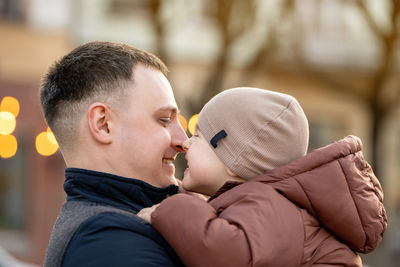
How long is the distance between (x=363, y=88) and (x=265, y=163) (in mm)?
17377

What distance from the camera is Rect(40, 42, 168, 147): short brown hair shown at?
8.67ft

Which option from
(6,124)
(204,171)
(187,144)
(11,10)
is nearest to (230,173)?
(204,171)

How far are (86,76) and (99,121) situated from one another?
169 mm

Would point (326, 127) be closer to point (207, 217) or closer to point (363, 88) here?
point (363, 88)

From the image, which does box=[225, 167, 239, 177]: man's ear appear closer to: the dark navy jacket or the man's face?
the man's face

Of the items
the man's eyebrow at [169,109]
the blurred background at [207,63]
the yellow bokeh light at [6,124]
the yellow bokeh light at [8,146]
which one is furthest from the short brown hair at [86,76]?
the yellow bokeh light at [8,146]

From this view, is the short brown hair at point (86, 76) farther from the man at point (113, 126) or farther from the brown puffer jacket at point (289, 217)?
the brown puffer jacket at point (289, 217)

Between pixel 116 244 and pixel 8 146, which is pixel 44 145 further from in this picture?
pixel 116 244

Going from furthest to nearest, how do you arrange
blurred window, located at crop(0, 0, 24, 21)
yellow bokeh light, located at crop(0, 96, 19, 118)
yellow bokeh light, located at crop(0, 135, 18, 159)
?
blurred window, located at crop(0, 0, 24, 21) → yellow bokeh light, located at crop(0, 96, 19, 118) → yellow bokeh light, located at crop(0, 135, 18, 159)

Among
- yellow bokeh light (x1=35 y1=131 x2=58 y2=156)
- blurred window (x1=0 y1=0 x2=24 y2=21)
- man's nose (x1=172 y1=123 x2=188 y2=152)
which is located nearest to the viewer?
man's nose (x1=172 y1=123 x2=188 y2=152)

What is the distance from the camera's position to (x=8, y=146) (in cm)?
1444

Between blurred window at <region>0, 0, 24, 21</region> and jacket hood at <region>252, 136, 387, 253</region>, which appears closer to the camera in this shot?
jacket hood at <region>252, 136, 387, 253</region>

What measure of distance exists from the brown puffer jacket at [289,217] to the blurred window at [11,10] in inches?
539

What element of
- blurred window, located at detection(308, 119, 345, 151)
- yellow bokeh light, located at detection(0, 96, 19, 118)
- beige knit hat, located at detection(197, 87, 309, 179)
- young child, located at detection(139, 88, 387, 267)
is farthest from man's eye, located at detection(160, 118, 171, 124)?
blurred window, located at detection(308, 119, 345, 151)
